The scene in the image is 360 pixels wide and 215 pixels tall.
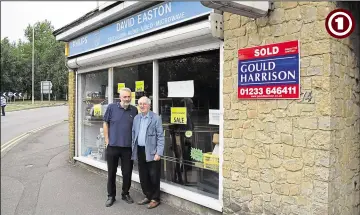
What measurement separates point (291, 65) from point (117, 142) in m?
2.81

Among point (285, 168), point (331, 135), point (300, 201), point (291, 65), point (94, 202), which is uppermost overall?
point (291, 65)

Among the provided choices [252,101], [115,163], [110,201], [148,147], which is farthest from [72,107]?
[252,101]

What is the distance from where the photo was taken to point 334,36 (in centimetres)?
319

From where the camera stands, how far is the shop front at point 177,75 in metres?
4.49

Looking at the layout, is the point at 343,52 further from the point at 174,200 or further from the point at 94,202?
the point at 94,202

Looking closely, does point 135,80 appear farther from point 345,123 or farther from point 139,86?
point 345,123

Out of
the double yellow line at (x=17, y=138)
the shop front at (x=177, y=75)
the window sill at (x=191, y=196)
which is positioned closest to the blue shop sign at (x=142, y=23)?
the shop front at (x=177, y=75)

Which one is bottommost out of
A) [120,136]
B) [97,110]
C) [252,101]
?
[120,136]

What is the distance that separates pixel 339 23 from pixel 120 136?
10.7ft

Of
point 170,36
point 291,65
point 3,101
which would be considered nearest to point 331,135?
point 291,65

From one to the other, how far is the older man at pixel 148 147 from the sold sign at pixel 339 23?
260 cm

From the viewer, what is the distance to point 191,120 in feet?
17.0

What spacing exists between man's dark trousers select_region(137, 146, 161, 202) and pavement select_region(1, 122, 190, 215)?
21cm

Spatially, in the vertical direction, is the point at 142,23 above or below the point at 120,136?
above
